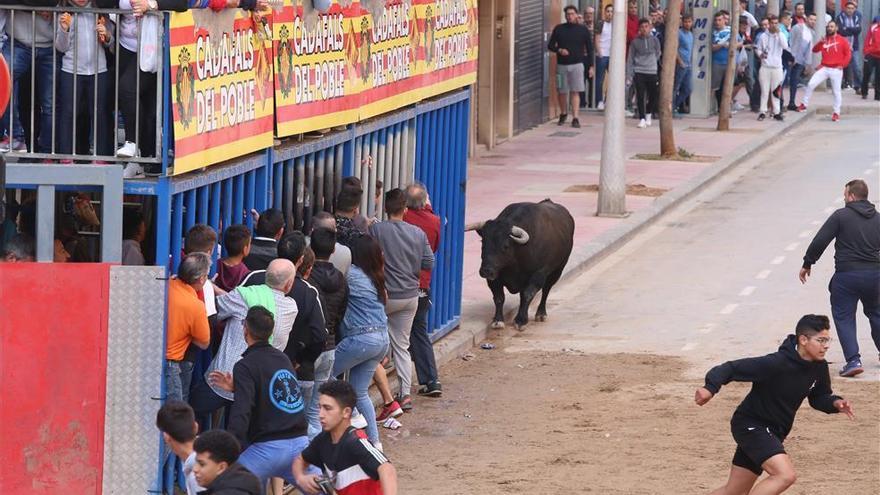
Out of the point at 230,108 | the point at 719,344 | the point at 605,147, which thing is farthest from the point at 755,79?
the point at 230,108

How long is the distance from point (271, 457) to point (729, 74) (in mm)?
25324

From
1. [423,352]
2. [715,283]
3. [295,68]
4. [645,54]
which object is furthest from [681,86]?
[295,68]

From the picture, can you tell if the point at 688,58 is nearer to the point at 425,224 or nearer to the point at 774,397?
the point at 425,224

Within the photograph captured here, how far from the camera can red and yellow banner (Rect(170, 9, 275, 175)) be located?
1009cm

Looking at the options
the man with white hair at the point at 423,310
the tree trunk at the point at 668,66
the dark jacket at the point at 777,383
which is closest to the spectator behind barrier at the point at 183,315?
the dark jacket at the point at 777,383

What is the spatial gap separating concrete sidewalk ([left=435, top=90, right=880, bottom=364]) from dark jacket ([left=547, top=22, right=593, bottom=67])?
1421 mm

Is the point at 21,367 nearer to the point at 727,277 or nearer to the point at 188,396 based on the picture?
the point at 188,396

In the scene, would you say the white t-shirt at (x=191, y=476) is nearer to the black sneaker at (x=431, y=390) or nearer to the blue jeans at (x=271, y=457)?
the blue jeans at (x=271, y=457)

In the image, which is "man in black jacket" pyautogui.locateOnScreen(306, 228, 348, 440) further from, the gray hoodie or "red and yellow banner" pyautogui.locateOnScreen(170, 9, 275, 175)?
the gray hoodie

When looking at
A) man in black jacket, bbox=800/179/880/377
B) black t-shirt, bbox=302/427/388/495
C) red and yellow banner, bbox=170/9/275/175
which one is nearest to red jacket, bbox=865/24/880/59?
man in black jacket, bbox=800/179/880/377

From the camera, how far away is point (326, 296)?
450 inches

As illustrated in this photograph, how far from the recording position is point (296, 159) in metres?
12.5

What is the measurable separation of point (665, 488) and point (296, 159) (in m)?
3.52

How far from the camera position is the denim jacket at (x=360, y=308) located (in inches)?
472
